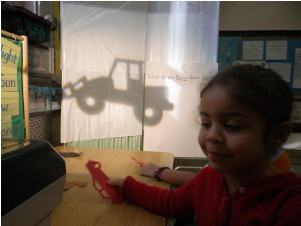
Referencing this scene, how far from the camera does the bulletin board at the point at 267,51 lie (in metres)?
1.89

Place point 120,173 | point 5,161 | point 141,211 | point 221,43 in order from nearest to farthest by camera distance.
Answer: point 5,161 < point 141,211 < point 120,173 < point 221,43

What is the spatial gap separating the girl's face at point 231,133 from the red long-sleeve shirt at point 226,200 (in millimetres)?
65

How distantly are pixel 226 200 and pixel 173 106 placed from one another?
3.36 feet

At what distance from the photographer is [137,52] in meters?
1.50

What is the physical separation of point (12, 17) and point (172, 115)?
3.30ft

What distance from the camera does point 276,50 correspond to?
74.7 inches

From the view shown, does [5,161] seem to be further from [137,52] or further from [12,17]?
[137,52]

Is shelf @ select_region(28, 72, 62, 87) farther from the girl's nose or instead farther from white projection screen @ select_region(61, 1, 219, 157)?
the girl's nose

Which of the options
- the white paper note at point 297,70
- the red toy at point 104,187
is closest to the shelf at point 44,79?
the red toy at point 104,187

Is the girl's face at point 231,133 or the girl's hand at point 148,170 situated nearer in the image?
the girl's face at point 231,133

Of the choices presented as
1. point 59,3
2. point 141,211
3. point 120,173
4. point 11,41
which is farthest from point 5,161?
point 59,3

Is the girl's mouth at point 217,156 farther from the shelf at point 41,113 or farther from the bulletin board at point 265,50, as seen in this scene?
the bulletin board at point 265,50

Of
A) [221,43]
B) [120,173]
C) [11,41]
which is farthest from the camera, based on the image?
[221,43]

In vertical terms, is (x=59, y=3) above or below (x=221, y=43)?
above
